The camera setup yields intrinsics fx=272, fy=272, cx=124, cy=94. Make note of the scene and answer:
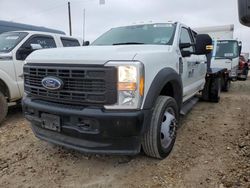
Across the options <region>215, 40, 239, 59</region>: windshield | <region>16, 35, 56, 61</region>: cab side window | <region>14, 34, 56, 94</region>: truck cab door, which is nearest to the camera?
<region>14, 34, 56, 94</region>: truck cab door

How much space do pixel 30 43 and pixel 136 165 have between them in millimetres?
4173

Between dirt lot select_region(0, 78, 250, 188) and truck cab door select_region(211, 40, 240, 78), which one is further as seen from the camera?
truck cab door select_region(211, 40, 240, 78)

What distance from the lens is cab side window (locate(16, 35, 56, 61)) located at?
5.97 m

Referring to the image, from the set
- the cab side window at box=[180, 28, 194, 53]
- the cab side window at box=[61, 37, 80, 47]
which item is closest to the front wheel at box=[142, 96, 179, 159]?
the cab side window at box=[180, 28, 194, 53]

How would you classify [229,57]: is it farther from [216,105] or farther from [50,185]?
[50,185]

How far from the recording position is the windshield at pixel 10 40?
5.94 m

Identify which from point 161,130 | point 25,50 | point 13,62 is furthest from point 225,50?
point 161,130

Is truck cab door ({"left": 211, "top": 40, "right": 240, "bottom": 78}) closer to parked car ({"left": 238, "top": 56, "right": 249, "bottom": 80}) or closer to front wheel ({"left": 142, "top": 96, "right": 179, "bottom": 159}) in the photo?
parked car ({"left": 238, "top": 56, "right": 249, "bottom": 80})

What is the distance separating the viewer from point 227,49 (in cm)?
1261

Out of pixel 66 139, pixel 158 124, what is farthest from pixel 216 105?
pixel 66 139

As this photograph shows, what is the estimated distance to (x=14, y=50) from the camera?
5.88m

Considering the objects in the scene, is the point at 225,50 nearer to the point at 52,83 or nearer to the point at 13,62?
the point at 13,62

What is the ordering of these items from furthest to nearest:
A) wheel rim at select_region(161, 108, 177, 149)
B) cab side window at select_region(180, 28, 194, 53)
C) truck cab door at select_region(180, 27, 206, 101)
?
cab side window at select_region(180, 28, 194, 53) < truck cab door at select_region(180, 27, 206, 101) < wheel rim at select_region(161, 108, 177, 149)

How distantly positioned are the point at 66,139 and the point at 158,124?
1148 mm
